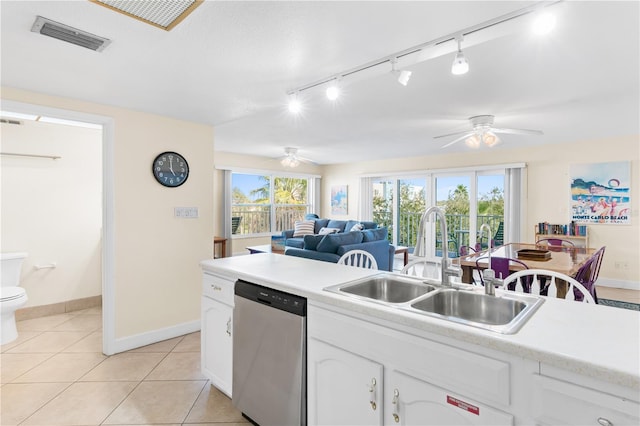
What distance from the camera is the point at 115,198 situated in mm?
2887

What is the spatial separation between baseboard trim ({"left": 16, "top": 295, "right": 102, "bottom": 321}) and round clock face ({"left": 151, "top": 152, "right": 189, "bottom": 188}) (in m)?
2.09

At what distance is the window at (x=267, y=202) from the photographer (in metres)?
7.09

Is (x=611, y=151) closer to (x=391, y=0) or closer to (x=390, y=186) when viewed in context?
(x=390, y=186)

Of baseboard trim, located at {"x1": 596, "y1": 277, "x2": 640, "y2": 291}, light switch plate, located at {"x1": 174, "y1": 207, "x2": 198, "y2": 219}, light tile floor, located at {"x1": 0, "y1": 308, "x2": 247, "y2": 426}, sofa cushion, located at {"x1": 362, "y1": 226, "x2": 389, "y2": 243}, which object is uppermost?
light switch plate, located at {"x1": 174, "y1": 207, "x2": 198, "y2": 219}

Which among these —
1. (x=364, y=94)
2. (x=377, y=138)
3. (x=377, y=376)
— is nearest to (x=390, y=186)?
(x=377, y=138)

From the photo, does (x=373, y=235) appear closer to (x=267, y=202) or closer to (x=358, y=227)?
(x=358, y=227)

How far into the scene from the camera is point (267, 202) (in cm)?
760

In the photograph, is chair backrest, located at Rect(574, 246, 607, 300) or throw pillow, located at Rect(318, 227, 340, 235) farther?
throw pillow, located at Rect(318, 227, 340, 235)

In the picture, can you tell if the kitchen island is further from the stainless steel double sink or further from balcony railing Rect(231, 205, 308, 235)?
balcony railing Rect(231, 205, 308, 235)

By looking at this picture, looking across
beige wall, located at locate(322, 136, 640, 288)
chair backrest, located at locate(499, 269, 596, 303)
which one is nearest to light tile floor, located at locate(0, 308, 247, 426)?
chair backrest, located at locate(499, 269, 596, 303)

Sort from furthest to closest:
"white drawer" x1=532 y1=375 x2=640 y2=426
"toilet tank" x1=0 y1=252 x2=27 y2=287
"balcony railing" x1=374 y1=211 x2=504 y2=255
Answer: "balcony railing" x1=374 y1=211 x2=504 y2=255, "toilet tank" x1=0 y1=252 x2=27 y2=287, "white drawer" x1=532 y1=375 x2=640 y2=426

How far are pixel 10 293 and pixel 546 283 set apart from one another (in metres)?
4.98

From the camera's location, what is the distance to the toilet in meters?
2.93

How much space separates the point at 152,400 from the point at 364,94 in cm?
288
